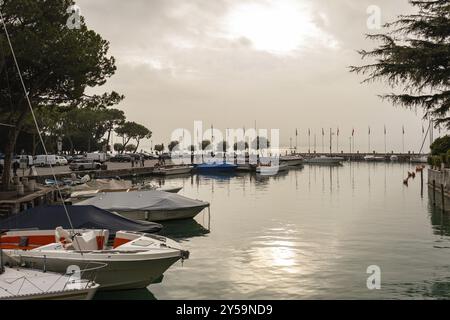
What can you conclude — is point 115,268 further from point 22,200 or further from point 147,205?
point 22,200

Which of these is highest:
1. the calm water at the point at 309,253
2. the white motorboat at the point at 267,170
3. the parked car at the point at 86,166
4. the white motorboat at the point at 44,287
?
the parked car at the point at 86,166

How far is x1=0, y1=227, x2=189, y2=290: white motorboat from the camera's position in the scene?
15266mm

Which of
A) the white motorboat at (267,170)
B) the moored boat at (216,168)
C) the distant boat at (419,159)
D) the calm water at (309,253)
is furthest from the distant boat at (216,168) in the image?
the distant boat at (419,159)

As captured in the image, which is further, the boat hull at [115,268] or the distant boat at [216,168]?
the distant boat at [216,168]

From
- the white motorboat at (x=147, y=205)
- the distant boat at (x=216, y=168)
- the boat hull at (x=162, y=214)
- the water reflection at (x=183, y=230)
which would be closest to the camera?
the water reflection at (x=183, y=230)

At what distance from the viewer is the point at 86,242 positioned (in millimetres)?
17219

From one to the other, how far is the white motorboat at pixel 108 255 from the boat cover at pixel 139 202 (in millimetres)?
12021

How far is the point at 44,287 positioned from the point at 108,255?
114 inches

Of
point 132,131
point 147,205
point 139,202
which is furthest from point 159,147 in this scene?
point 147,205

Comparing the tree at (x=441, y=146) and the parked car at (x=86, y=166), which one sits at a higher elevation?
the tree at (x=441, y=146)

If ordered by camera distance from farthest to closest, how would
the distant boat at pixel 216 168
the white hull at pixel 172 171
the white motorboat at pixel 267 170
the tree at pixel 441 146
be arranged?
1. the distant boat at pixel 216 168
2. the white motorboat at pixel 267 170
3. the white hull at pixel 172 171
4. the tree at pixel 441 146

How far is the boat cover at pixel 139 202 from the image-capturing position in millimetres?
30703

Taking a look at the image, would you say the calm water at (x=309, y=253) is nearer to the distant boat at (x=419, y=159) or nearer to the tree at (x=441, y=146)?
the tree at (x=441, y=146)
